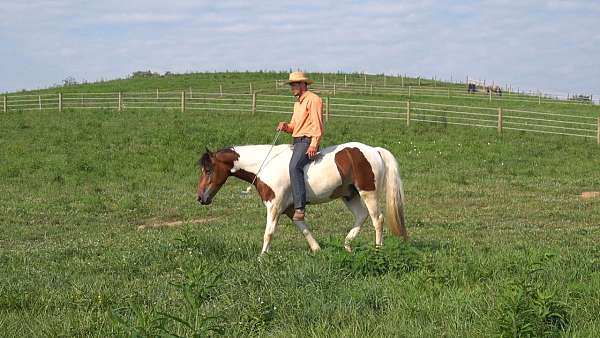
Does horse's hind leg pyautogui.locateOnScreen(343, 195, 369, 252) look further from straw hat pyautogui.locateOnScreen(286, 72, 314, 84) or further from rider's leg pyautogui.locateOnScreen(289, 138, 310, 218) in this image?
straw hat pyautogui.locateOnScreen(286, 72, 314, 84)

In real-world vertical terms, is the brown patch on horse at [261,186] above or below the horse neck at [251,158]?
below

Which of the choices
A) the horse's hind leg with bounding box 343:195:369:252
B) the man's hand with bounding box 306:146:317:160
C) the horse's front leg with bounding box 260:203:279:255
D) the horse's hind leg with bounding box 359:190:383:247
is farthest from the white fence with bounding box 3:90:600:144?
the horse's front leg with bounding box 260:203:279:255

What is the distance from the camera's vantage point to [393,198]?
966 centimetres

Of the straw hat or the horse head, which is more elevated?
the straw hat

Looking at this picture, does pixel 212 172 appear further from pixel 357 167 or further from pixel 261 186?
pixel 357 167

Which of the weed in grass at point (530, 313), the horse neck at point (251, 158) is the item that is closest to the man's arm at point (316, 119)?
the horse neck at point (251, 158)

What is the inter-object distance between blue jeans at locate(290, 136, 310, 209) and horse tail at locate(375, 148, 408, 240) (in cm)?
102

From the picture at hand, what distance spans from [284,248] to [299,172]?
128cm

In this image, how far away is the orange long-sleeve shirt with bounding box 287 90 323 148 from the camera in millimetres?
9586

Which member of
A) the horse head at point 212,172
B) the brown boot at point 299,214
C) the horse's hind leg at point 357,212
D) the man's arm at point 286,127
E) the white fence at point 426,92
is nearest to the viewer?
the brown boot at point 299,214

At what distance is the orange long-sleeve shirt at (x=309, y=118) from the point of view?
9.59 meters

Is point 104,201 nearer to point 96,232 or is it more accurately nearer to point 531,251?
point 96,232

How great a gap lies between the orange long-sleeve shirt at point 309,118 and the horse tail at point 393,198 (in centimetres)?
91

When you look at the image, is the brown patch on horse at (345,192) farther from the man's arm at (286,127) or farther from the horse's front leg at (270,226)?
the man's arm at (286,127)
